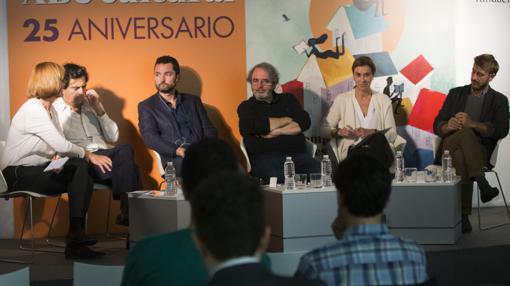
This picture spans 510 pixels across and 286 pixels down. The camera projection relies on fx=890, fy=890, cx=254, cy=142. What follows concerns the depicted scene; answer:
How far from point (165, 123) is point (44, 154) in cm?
111

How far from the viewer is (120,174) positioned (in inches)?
274

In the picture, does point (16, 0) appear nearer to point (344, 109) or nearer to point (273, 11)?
point (273, 11)

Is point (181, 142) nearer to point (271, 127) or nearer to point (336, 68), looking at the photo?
point (271, 127)

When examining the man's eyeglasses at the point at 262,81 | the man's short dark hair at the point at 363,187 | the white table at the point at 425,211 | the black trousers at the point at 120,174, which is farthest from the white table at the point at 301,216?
the man's short dark hair at the point at 363,187

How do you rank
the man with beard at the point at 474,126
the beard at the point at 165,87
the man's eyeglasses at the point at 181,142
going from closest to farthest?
the man with beard at the point at 474,126 → the man's eyeglasses at the point at 181,142 → the beard at the point at 165,87

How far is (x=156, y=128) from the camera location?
7438 millimetres

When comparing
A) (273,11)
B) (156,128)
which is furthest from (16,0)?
(273,11)

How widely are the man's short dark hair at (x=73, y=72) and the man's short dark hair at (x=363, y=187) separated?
475 centimetres

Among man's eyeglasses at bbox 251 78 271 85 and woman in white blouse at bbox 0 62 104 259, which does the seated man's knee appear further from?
man's eyeglasses at bbox 251 78 271 85

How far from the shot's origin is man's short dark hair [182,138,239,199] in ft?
8.68

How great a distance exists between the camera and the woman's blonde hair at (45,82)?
6609mm

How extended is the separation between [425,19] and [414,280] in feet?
19.9

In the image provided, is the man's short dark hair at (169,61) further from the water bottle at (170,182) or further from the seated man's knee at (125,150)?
the water bottle at (170,182)

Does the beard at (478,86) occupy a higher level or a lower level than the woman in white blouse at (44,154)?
higher
